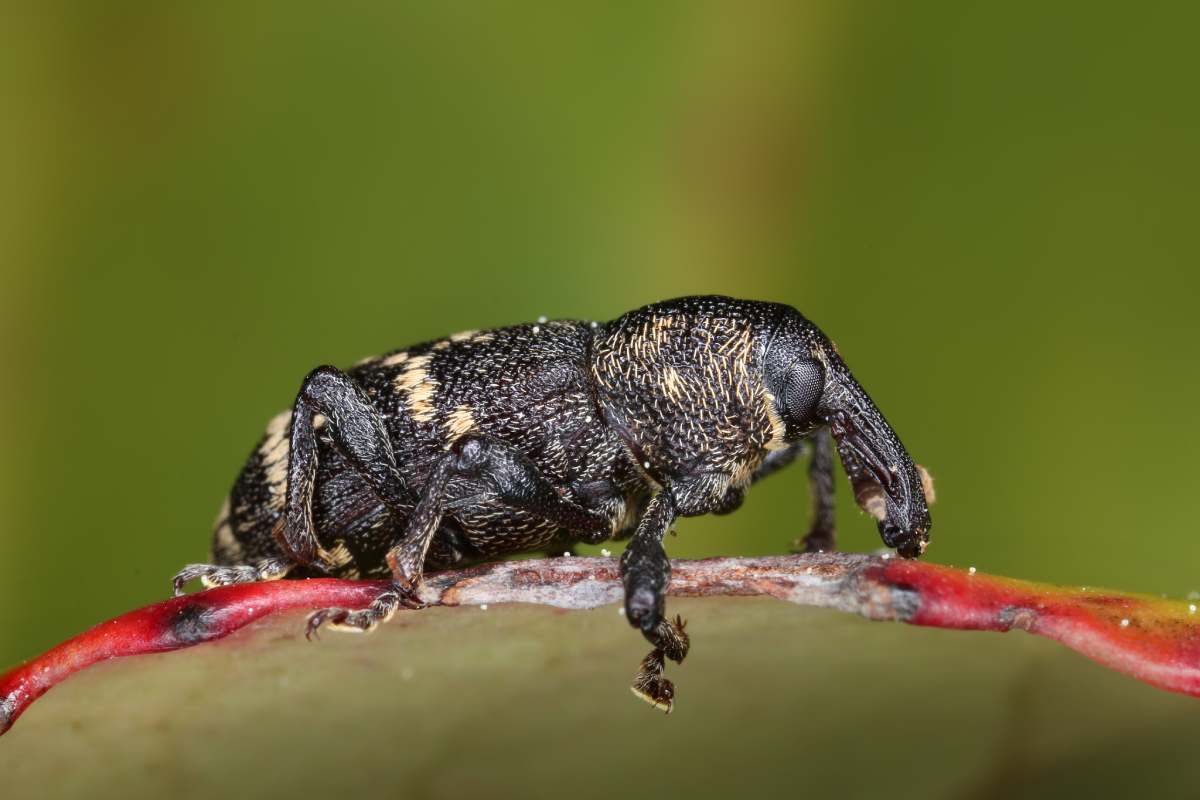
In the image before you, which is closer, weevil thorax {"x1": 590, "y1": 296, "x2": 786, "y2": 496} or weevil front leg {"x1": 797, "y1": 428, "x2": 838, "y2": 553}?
weevil thorax {"x1": 590, "y1": 296, "x2": 786, "y2": 496}

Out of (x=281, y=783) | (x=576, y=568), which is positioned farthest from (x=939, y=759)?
(x=281, y=783)

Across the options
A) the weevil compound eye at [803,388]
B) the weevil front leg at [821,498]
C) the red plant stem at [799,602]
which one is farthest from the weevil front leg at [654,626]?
the weevil front leg at [821,498]

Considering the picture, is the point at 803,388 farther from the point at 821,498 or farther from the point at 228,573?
the point at 228,573

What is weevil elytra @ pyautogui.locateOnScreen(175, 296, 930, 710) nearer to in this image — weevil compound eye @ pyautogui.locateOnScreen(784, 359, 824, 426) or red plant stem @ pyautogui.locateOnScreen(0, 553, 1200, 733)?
weevil compound eye @ pyautogui.locateOnScreen(784, 359, 824, 426)

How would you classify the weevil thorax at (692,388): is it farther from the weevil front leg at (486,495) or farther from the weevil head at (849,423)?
the weevil front leg at (486,495)

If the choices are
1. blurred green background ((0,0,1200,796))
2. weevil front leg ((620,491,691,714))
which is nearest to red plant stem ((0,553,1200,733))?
weevil front leg ((620,491,691,714))

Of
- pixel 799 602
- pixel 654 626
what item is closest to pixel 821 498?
pixel 654 626

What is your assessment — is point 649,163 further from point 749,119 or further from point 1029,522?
point 1029,522

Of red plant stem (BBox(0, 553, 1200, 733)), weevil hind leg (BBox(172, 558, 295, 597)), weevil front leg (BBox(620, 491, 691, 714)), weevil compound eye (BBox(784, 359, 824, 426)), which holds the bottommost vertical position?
weevil hind leg (BBox(172, 558, 295, 597))
